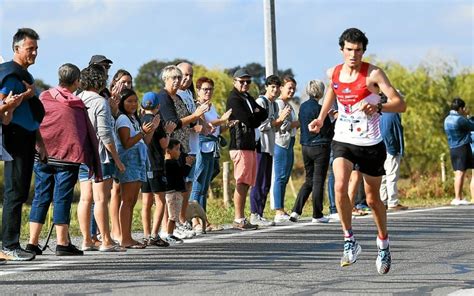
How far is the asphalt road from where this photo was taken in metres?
10.1

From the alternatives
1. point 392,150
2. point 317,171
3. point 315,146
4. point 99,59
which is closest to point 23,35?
point 99,59

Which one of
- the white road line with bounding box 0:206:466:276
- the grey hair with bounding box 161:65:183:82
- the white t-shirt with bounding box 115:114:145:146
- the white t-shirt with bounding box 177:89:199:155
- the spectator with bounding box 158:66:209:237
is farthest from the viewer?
the white t-shirt with bounding box 177:89:199:155

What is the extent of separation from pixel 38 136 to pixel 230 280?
3.14 m

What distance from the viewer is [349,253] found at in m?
11.5

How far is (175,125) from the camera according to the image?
15406 millimetres

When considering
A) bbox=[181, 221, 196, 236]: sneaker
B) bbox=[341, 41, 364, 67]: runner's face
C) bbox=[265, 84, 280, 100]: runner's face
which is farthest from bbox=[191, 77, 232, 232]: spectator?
bbox=[341, 41, 364, 67]: runner's face

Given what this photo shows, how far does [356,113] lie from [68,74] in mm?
3266

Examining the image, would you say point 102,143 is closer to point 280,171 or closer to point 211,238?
point 211,238

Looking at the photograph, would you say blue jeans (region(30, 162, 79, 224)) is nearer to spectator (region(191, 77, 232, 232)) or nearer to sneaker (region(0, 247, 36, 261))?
sneaker (region(0, 247, 36, 261))

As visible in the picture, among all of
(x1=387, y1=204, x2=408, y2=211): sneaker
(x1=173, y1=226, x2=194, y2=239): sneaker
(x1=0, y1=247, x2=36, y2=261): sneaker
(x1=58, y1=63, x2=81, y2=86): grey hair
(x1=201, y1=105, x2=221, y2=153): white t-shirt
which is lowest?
(x1=387, y1=204, x2=408, y2=211): sneaker

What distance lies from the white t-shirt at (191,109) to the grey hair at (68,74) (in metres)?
2.95

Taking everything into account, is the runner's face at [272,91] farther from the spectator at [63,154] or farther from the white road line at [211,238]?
the spectator at [63,154]

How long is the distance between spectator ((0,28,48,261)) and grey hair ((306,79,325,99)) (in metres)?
6.56

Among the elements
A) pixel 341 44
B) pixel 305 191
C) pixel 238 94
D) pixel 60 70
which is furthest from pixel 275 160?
pixel 341 44
